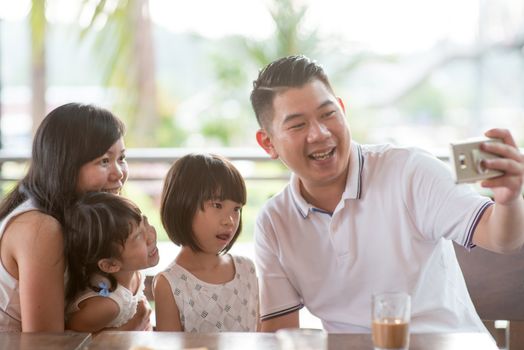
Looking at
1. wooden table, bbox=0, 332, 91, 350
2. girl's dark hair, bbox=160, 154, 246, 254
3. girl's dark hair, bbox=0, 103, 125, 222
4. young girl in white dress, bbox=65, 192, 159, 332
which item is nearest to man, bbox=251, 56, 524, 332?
girl's dark hair, bbox=160, 154, 246, 254

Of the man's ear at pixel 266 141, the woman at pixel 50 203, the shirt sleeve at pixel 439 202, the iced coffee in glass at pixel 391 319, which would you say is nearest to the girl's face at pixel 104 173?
the woman at pixel 50 203

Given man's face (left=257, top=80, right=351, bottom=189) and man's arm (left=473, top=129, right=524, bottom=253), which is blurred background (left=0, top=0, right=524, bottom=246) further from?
man's arm (left=473, top=129, right=524, bottom=253)

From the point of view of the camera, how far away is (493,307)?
7.25ft

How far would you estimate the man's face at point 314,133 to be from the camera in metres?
2.06

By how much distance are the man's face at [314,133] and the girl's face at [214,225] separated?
20cm

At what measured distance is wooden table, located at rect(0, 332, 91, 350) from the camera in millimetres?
1616

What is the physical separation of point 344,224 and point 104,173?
Answer: 0.60 metres

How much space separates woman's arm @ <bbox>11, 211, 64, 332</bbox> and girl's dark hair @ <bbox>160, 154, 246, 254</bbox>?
30 centimetres

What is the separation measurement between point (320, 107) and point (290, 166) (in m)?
0.17

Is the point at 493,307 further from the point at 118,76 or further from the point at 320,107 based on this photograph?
the point at 118,76

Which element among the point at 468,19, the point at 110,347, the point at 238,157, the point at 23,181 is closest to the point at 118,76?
the point at 238,157

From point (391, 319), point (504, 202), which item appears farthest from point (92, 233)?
point (504, 202)

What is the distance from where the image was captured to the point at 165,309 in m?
2.05

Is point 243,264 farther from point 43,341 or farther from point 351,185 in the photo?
point 43,341
